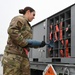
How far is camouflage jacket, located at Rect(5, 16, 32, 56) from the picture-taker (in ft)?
16.1

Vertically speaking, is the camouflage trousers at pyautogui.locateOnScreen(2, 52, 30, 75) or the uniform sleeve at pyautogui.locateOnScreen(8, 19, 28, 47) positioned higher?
the uniform sleeve at pyautogui.locateOnScreen(8, 19, 28, 47)

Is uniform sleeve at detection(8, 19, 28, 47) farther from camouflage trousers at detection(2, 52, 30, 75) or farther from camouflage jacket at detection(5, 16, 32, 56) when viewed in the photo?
camouflage trousers at detection(2, 52, 30, 75)

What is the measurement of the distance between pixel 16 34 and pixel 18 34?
0.03 meters

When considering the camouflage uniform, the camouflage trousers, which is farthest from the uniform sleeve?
the camouflage trousers

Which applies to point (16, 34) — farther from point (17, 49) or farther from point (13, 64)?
point (13, 64)

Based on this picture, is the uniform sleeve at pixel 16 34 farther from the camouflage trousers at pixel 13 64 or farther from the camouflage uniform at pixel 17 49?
the camouflage trousers at pixel 13 64

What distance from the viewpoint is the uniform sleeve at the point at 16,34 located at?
4.89 meters

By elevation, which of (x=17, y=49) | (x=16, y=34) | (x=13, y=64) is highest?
(x=16, y=34)

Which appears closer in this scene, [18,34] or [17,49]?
[18,34]

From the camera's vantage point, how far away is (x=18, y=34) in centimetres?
490

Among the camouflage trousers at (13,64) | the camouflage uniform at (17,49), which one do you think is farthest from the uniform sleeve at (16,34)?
the camouflage trousers at (13,64)

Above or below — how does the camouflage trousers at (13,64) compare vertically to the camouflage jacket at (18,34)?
below

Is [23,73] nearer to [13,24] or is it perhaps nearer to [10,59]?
[10,59]

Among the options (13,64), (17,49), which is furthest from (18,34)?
(13,64)
